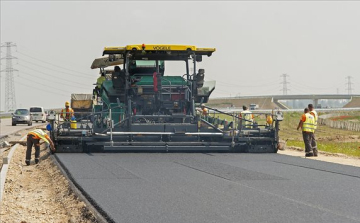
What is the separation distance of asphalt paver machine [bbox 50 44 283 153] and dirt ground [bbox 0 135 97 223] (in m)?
1.72

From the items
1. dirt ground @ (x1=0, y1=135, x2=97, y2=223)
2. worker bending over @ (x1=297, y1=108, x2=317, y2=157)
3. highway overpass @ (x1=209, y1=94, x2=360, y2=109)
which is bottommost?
dirt ground @ (x1=0, y1=135, x2=97, y2=223)

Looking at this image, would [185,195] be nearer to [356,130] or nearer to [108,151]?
[108,151]

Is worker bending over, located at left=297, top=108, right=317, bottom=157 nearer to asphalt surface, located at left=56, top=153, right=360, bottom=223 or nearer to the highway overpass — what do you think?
asphalt surface, located at left=56, top=153, right=360, bottom=223

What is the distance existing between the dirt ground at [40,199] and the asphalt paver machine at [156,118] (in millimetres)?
1717

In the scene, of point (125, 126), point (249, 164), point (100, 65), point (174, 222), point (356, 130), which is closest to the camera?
point (174, 222)

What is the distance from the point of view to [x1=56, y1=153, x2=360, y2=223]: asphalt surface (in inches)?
326

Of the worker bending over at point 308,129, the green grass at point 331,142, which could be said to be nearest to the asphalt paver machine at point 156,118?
the worker bending over at point 308,129

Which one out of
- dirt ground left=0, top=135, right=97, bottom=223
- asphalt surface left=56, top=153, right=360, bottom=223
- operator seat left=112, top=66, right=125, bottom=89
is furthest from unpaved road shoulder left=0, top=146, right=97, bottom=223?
operator seat left=112, top=66, right=125, bottom=89

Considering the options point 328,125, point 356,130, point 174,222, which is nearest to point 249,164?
point 174,222

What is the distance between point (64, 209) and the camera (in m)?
9.81

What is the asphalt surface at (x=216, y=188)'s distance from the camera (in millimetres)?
8273

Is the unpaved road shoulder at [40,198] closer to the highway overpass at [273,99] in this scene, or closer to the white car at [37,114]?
the white car at [37,114]

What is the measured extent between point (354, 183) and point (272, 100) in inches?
4908

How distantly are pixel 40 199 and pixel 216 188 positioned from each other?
3196 mm
